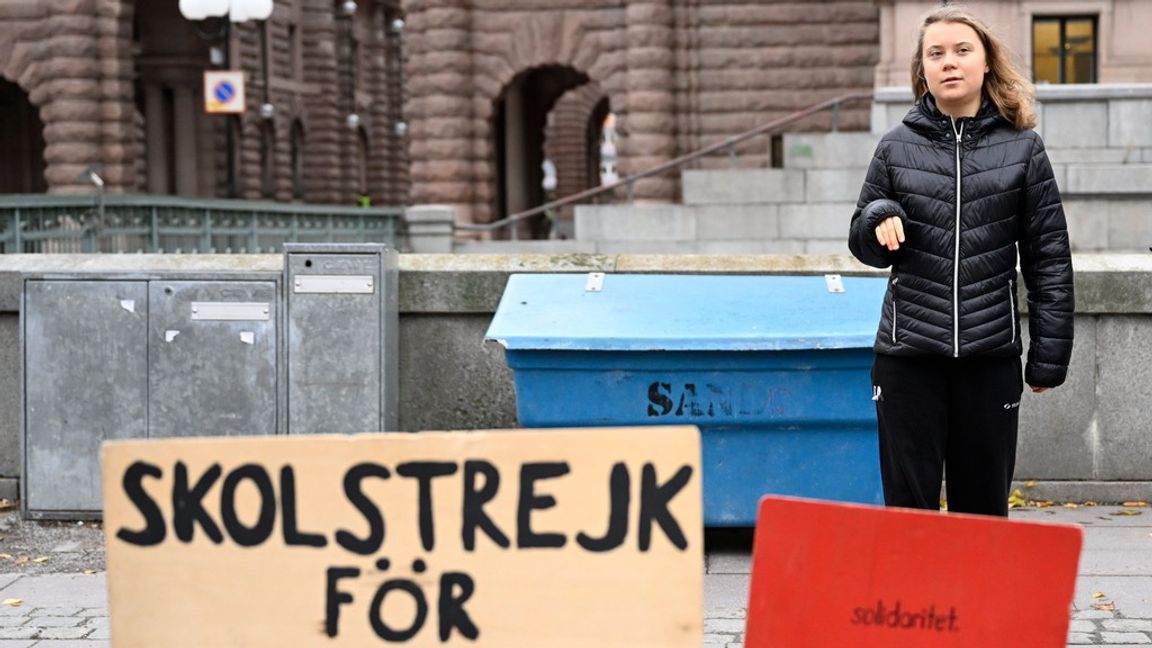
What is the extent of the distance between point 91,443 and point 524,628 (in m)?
4.77

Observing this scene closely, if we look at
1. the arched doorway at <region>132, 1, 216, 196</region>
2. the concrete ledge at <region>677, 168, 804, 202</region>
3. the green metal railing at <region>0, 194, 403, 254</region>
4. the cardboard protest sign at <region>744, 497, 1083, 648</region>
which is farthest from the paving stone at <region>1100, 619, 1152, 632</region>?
the arched doorway at <region>132, 1, 216, 196</region>

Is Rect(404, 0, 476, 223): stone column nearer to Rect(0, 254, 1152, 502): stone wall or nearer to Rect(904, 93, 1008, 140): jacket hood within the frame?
Rect(0, 254, 1152, 502): stone wall

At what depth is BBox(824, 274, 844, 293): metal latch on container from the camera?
7.36m

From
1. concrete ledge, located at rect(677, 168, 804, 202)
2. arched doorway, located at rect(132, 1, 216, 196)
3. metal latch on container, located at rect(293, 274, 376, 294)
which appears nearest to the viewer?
metal latch on container, located at rect(293, 274, 376, 294)

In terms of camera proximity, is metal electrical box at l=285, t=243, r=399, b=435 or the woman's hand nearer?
the woman's hand

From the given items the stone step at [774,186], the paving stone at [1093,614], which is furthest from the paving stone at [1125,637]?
the stone step at [774,186]

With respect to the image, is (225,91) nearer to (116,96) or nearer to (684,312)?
(116,96)

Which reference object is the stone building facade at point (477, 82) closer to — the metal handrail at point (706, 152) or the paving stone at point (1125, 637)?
the metal handrail at point (706, 152)

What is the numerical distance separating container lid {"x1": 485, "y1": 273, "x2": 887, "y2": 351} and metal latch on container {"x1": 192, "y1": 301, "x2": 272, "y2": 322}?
Answer: 3.81ft

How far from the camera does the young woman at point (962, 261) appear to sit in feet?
16.2

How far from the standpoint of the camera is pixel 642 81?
94.8 ft

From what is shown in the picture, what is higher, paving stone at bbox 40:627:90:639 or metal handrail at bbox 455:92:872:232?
metal handrail at bbox 455:92:872:232

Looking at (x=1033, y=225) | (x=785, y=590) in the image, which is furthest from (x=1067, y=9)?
(x=785, y=590)

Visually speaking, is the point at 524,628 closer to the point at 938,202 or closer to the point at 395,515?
the point at 395,515
